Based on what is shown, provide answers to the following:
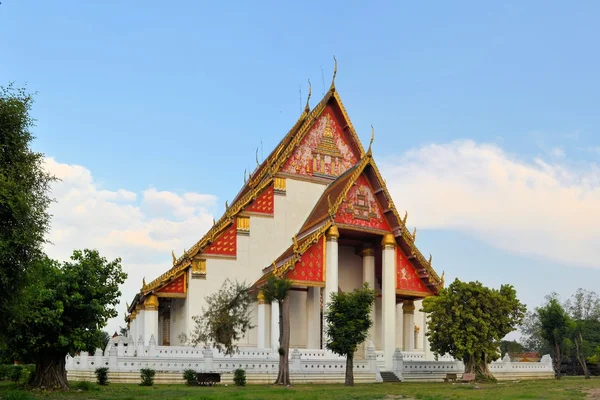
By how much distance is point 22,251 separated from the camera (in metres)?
13.4

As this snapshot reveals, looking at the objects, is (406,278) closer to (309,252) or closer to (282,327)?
(309,252)

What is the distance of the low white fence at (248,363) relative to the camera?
21.2 meters

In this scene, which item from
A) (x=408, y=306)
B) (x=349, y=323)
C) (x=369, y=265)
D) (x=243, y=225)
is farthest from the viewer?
(x=408, y=306)

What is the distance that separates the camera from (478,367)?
75.3ft

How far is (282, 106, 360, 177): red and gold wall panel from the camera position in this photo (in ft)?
102

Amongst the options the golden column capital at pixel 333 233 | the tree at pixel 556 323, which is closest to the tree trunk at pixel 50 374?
the golden column capital at pixel 333 233

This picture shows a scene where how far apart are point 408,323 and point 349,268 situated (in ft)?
12.8

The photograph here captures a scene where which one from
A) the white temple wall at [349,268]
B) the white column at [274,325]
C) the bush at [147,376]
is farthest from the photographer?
the white temple wall at [349,268]

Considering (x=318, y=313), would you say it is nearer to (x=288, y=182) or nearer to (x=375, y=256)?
(x=375, y=256)

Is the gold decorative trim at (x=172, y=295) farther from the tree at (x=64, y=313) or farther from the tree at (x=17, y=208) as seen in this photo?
the tree at (x=17, y=208)

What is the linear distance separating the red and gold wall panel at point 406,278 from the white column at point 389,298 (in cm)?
45

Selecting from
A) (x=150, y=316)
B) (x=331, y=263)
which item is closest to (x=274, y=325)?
(x=331, y=263)

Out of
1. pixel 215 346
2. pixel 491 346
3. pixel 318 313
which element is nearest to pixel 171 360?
pixel 215 346

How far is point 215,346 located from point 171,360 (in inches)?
116
